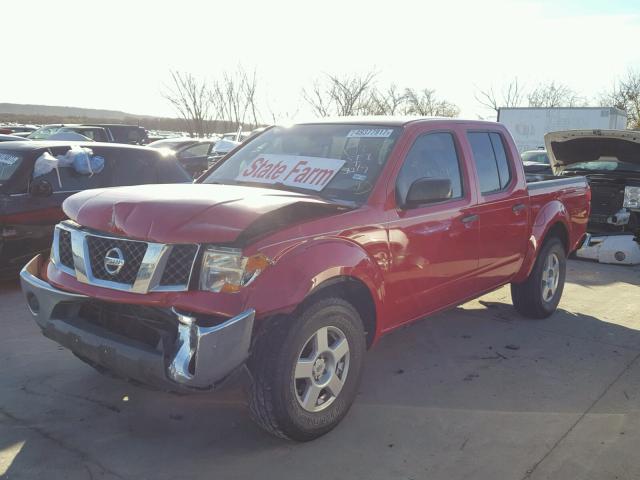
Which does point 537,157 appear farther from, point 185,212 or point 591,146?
point 185,212

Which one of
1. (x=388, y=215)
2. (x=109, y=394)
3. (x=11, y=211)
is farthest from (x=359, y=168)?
(x=11, y=211)

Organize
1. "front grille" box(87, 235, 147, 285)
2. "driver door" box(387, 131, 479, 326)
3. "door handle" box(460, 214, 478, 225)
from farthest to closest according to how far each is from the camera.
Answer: "door handle" box(460, 214, 478, 225) < "driver door" box(387, 131, 479, 326) < "front grille" box(87, 235, 147, 285)

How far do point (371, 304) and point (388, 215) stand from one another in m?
0.56

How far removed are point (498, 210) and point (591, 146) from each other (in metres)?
4.48

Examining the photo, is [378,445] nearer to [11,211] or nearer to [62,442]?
[62,442]

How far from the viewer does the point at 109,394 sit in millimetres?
3850

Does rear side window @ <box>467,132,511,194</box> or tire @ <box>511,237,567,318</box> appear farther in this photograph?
tire @ <box>511,237,567,318</box>

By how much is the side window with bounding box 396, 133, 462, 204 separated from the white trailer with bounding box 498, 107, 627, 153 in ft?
61.9

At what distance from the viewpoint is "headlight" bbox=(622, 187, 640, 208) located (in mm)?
8359

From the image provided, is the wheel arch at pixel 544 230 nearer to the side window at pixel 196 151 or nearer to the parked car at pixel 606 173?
the parked car at pixel 606 173

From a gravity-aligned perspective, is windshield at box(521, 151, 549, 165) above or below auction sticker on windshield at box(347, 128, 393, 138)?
below

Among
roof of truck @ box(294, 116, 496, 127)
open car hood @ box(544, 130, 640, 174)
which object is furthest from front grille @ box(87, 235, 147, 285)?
open car hood @ box(544, 130, 640, 174)

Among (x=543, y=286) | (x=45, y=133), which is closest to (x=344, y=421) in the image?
(x=543, y=286)

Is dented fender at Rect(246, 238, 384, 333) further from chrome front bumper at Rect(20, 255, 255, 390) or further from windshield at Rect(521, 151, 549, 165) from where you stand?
windshield at Rect(521, 151, 549, 165)
